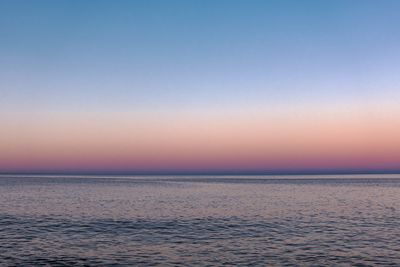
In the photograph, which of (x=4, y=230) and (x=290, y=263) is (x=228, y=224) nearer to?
(x=290, y=263)

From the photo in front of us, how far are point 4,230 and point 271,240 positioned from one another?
3067 centimetres

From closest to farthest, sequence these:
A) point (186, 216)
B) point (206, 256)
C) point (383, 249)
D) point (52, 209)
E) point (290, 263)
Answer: point (290, 263) < point (206, 256) < point (383, 249) < point (186, 216) < point (52, 209)

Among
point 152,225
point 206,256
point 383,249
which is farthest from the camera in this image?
point 152,225

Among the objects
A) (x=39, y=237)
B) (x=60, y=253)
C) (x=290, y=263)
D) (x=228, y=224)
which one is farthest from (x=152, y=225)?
(x=290, y=263)

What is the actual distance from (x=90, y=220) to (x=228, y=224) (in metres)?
19.4

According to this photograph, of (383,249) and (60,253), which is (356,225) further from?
(60,253)

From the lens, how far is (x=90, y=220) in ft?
190

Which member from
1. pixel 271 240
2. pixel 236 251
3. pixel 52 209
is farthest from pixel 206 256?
pixel 52 209

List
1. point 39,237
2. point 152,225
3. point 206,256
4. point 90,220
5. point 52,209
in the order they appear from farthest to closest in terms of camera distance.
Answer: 1. point 52,209
2. point 90,220
3. point 152,225
4. point 39,237
5. point 206,256

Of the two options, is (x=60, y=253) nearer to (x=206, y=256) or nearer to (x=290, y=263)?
(x=206, y=256)

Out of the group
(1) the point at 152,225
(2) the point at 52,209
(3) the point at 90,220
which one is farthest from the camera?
(2) the point at 52,209

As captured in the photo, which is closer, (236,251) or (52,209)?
(236,251)

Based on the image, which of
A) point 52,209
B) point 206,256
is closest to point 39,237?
point 206,256

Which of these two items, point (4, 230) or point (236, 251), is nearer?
point (236, 251)
